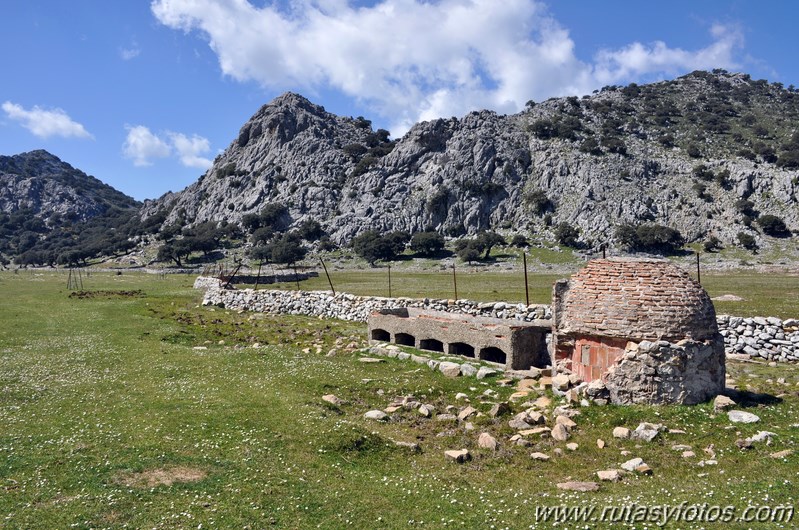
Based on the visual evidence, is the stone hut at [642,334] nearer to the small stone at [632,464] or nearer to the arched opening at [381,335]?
the small stone at [632,464]

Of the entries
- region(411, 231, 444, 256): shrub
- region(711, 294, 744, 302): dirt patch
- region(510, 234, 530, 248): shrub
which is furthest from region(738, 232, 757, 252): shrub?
region(711, 294, 744, 302): dirt patch

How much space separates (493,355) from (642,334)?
319 inches

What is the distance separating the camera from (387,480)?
10.9 metres

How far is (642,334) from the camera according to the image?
50.4 feet

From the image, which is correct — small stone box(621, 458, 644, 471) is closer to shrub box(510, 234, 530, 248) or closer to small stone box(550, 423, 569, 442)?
small stone box(550, 423, 569, 442)

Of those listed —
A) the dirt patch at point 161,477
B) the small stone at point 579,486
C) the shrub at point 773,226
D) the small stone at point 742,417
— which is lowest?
the small stone at point 579,486

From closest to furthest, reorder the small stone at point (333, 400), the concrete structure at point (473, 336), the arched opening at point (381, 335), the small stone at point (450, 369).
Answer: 1. the small stone at point (333, 400)
2. the small stone at point (450, 369)
3. the concrete structure at point (473, 336)
4. the arched opening at point (381, 335)

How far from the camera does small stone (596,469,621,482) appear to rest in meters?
10.6

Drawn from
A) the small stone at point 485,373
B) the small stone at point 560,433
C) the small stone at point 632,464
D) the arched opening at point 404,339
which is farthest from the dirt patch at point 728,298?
the small stone at point 632,464

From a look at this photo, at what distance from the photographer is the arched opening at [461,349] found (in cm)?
2388

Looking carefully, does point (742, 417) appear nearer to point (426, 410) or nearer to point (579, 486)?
point (579, 486)

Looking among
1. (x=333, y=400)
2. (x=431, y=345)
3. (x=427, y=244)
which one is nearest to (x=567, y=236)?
(x=427, y=244)

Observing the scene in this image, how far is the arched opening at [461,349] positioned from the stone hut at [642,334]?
6.71 metres

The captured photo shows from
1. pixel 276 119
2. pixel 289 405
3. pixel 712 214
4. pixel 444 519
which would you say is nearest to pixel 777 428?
pixel 444 519
